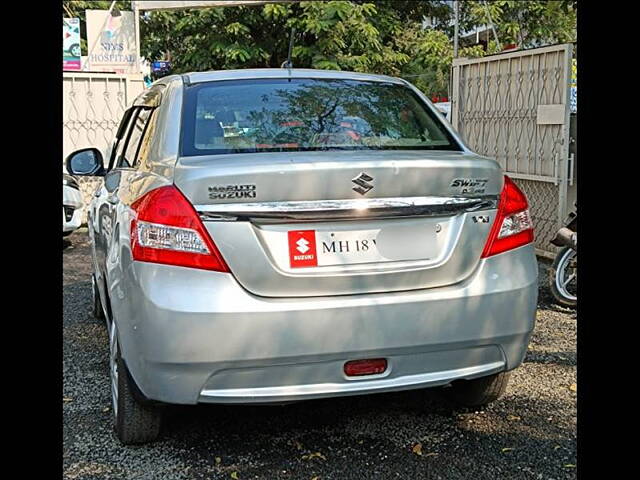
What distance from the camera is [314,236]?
2861mm

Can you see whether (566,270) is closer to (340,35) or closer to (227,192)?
(227,192)

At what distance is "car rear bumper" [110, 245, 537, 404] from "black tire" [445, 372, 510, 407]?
0.57 meters

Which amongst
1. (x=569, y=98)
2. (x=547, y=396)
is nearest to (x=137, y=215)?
(x=547, y=396)

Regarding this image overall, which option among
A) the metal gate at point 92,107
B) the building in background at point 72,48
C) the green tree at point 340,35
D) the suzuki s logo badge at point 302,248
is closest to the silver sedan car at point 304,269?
the suzuki s logo badge at point 302,248

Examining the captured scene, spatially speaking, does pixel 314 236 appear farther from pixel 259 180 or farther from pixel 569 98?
pixel 569 98

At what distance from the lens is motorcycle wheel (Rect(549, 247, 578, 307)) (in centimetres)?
583

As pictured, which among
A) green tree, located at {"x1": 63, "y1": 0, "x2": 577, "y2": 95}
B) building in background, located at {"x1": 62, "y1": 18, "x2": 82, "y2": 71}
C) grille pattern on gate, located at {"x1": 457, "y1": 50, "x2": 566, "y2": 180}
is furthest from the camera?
green tree, located at {"x1": 63, "y1": 0, "x2": 577, "y2": 95}

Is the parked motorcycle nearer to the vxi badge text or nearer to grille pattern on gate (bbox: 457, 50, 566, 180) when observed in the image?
grille pattern on gate (bbox: 457, 50, 566, 180)

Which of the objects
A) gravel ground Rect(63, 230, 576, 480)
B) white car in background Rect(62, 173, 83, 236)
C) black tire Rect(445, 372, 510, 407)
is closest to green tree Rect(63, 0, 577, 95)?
white car in background Rect(62, 173, 83, 236)

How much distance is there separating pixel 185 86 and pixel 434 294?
5.12ft

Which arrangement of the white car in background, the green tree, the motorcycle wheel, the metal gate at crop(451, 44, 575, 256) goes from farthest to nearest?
the green tree, the white car in background, the metal gate at crop(451, 44, 575, 256), the motorcycle wheel
